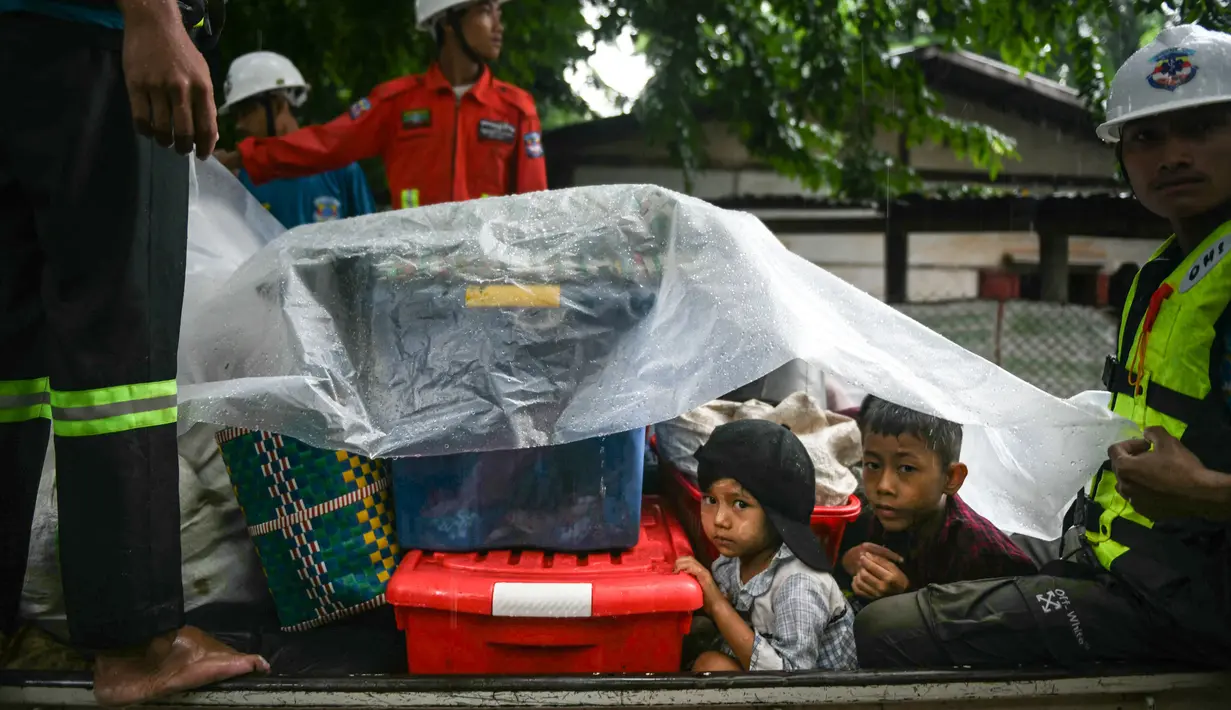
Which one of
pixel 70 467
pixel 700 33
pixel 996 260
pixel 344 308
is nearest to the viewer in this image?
pixel 70 467

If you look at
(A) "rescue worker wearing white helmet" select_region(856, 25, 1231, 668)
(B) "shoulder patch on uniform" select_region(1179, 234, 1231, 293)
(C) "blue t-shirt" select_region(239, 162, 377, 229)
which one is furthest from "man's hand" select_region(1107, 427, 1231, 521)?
(C) "blue t-shirt" select_region(239, 162, 377, 229)

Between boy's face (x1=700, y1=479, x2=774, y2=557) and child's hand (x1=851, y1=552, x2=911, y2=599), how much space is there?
0.26 meters

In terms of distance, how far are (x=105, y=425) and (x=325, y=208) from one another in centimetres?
246

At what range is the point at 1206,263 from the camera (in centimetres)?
169

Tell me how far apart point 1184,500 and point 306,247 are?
6.20 ft

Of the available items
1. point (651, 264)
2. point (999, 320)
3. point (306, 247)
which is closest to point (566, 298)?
point (651, 264)

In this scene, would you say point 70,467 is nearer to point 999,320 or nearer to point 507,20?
point 507,20

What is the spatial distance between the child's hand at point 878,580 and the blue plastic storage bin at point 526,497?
550 mm

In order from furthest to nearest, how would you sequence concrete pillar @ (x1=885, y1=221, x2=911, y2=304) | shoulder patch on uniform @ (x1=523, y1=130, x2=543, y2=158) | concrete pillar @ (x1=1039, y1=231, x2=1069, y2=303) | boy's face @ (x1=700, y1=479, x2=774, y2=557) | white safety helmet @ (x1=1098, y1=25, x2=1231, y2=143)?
concrete pillar @ (x1=885, y1=221, x2=911, y2=304), concrete pillar @ (x1=1039, y1=231, x2=1069, y2=303), shoulder patch on uniform @ (x1=523, y1=130, x2=543, y2=158), boy's face @ (x1=700, y1=479, x2=774, y2=557), white safety helmet @ (x1=1098, y1=25, x2=1231, y2=143)

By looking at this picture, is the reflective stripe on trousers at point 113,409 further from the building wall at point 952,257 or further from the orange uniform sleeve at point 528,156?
the building wall at point 952,257

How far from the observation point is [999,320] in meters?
5.52

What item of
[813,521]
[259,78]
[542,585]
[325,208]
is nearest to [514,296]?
[542,585]

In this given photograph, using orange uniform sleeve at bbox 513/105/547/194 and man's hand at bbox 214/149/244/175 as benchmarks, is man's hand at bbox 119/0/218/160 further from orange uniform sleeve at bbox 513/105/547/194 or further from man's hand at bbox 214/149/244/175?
orange uniform sleeve at bbox 513/105/547/194

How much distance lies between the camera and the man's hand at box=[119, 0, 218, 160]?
145cm
